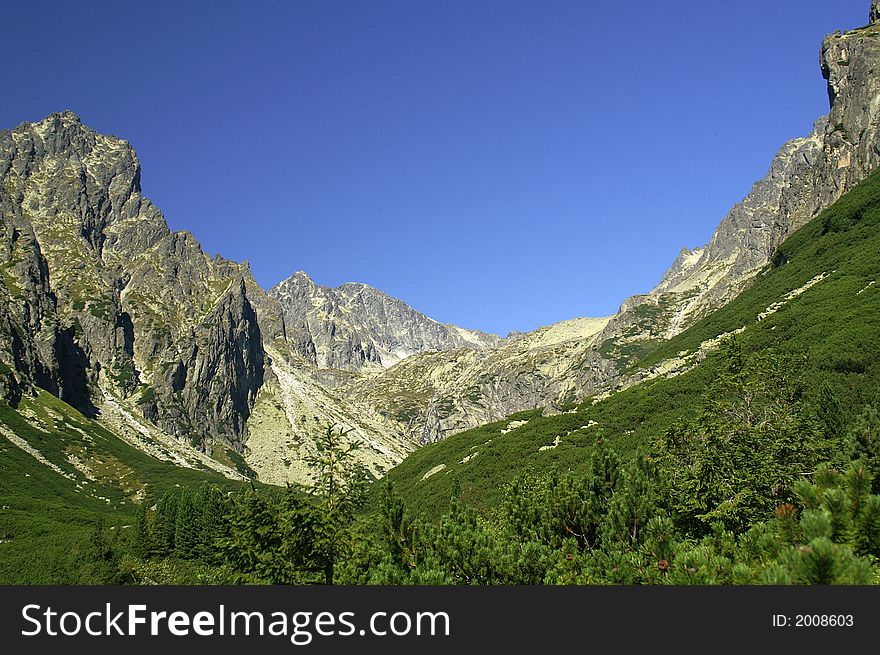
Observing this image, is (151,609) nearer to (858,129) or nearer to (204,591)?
(204,591)

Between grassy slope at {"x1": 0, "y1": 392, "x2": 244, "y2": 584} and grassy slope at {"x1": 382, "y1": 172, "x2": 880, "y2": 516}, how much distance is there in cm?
5356

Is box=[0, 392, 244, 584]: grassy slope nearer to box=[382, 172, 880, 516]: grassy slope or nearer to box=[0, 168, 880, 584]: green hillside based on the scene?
box=[0, 168, 880, 584]: green hillside

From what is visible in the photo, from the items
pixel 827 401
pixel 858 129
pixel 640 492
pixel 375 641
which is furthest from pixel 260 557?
pixel 858 129

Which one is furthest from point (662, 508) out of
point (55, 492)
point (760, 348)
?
point (55, 492)

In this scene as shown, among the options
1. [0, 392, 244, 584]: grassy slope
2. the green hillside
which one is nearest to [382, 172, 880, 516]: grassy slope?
the green hillside

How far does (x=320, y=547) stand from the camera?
1630 cm

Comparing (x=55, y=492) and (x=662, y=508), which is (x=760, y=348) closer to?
(x=662, y=508)

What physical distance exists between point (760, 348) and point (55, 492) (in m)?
169

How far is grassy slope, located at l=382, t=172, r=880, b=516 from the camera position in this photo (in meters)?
55.9

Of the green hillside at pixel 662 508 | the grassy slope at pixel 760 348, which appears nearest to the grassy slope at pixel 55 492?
the green hillside at pixel 662 508

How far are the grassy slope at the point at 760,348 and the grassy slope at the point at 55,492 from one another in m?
53.6

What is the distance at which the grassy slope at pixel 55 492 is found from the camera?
273 feet

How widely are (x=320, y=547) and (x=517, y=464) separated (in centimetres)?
5778

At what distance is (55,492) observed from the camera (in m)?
150
